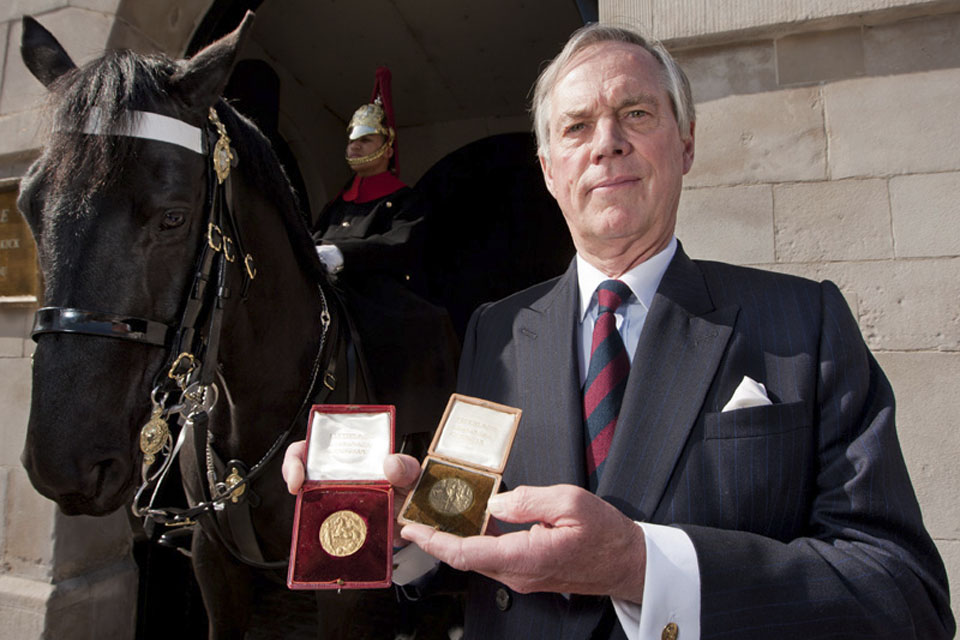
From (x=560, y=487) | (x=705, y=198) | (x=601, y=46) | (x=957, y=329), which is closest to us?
(x=560, y=487)

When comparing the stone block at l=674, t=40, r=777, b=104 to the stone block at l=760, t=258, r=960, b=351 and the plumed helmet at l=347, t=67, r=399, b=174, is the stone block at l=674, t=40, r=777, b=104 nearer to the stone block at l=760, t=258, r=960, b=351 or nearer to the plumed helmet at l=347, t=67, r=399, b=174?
the stone block at l=760, t=258, r=960, b=351

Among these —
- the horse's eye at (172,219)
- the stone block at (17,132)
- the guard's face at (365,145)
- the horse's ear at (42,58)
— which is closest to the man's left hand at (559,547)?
the horse's eye at (172,219)

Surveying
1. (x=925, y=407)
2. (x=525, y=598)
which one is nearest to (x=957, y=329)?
(x=925, y=407)

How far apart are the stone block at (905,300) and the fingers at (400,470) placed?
1.75m

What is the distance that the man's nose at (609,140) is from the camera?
1.15m

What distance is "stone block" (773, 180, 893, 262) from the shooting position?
206 centimetres

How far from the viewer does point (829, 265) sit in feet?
6.85

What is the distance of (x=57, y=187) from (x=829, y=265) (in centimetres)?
233

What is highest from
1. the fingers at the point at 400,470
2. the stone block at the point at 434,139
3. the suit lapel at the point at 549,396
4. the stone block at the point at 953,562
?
the stone block at the point at 434,139

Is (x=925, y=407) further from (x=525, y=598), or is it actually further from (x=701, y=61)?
(x=525, y=598)

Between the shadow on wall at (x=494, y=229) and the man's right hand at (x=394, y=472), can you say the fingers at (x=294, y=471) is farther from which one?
the shadow on wall at (x=494, y=229)

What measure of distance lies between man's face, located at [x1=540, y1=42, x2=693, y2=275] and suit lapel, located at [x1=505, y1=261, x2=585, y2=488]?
0.51 feet

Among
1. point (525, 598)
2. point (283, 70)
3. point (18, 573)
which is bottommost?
point (18, 573)

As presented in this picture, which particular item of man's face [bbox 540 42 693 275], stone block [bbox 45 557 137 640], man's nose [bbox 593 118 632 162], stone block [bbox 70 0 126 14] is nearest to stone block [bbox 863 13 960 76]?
man's face [bbox 540 42 693 275]
